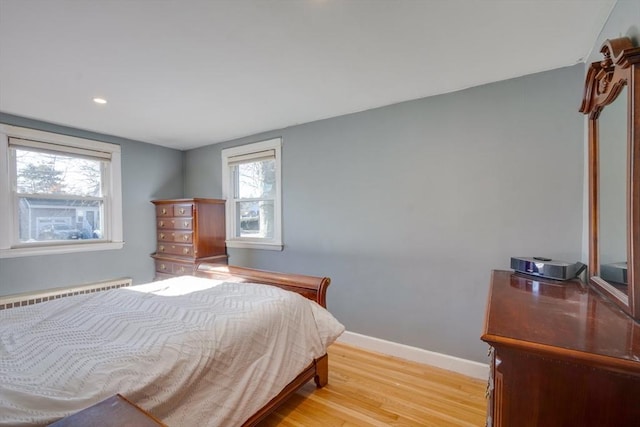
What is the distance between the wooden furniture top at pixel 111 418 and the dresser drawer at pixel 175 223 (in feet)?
8.93

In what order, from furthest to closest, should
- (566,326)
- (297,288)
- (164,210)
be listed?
(164,210), (297,288), (566,326)

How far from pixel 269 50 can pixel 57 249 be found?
9.75 feet

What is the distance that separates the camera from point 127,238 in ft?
11.4

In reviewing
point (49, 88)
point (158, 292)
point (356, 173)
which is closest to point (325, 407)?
point (158, 292)

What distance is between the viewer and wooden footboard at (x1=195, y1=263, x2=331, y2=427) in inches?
69.1

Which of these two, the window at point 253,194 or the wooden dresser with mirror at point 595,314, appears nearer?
the wooden dresser with mirror at point 595,314

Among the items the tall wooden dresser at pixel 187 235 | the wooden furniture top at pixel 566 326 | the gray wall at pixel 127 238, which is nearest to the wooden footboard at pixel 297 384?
the wooden furniture top at pixel 566 326

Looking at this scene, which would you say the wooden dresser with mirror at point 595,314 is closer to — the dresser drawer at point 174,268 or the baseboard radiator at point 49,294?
the dresser drawer at point 174,268

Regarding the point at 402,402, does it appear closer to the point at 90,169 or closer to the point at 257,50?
the point at 257,50

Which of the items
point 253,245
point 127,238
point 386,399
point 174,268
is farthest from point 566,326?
point 127,238

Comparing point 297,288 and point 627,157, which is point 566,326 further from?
point 297,288

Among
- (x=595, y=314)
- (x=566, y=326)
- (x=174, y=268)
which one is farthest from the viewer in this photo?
(x=174, y=268)

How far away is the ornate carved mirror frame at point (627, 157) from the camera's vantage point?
954 mm

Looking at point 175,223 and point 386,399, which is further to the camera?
point 175,223
